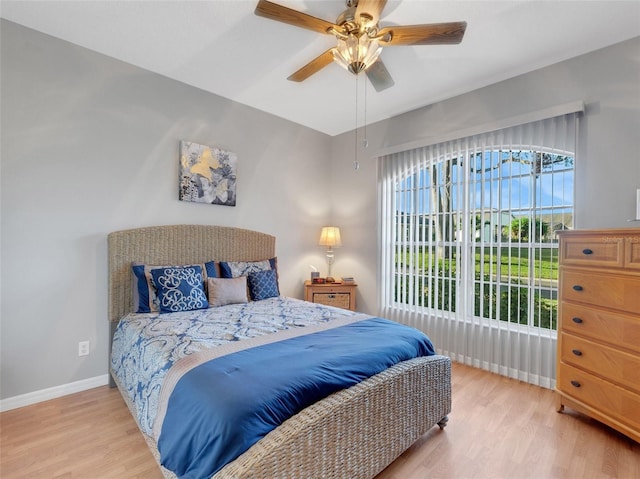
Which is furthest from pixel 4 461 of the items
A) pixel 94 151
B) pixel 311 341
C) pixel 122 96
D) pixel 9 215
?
pixel 122 96

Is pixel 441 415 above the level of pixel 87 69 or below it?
below

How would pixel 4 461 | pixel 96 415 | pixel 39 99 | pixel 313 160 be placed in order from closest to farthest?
pixel 4 461, pixel 96 415, pixel 39 99, pixel 313 160

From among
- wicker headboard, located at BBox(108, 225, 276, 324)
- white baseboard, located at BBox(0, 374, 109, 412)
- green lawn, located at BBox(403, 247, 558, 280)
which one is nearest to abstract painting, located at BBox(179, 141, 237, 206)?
wicker headboard, located at BBox(108, 225, 276, 324)

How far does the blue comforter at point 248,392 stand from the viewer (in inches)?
44.9

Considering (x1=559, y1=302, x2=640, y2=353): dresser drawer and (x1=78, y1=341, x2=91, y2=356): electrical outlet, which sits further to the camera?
(x1=78, y1=341, x2=91, y2=356): electrical outlet

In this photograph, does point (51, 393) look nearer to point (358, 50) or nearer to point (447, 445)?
point (447, 445)

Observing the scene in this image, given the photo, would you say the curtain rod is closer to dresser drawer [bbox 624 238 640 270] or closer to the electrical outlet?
dresser drawer [bbox 624 238 640 270]

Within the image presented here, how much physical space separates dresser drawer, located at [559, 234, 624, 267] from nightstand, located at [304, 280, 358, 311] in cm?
216

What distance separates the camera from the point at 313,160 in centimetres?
422

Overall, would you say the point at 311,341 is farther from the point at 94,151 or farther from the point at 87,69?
the point at 87,69

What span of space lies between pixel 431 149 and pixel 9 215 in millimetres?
3678

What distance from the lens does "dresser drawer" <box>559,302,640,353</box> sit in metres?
1.81

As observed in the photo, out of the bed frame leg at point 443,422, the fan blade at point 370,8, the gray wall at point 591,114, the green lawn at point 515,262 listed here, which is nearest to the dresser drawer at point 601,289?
the green lawn at point 515,262

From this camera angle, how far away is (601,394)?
1.93m
